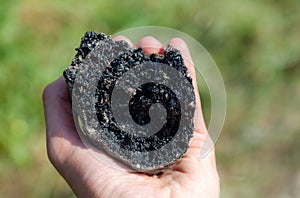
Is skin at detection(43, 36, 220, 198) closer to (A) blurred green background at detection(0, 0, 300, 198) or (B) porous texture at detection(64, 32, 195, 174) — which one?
(B) porous texture at detection(64, 32, 195, 174)

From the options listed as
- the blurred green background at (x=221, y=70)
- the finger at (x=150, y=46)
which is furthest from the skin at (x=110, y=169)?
the blurred green background at (x=221, y=70)

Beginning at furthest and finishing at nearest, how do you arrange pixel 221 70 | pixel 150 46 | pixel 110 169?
pixel 221 70
pixel 150 46
pixel 110 169

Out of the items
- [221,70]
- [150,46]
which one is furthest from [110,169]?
[221,70]

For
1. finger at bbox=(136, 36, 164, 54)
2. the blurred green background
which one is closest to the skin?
finger at bbox=(136, 36, 164, 54)

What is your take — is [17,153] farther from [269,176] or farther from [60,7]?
[269,176]

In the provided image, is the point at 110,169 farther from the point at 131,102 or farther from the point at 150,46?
the point at 150,46

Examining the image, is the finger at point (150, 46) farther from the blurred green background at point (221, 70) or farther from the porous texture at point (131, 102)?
the blurred green background at point (221, 70)

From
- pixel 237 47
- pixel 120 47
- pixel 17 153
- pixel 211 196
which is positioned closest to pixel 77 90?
pixel 120 47
